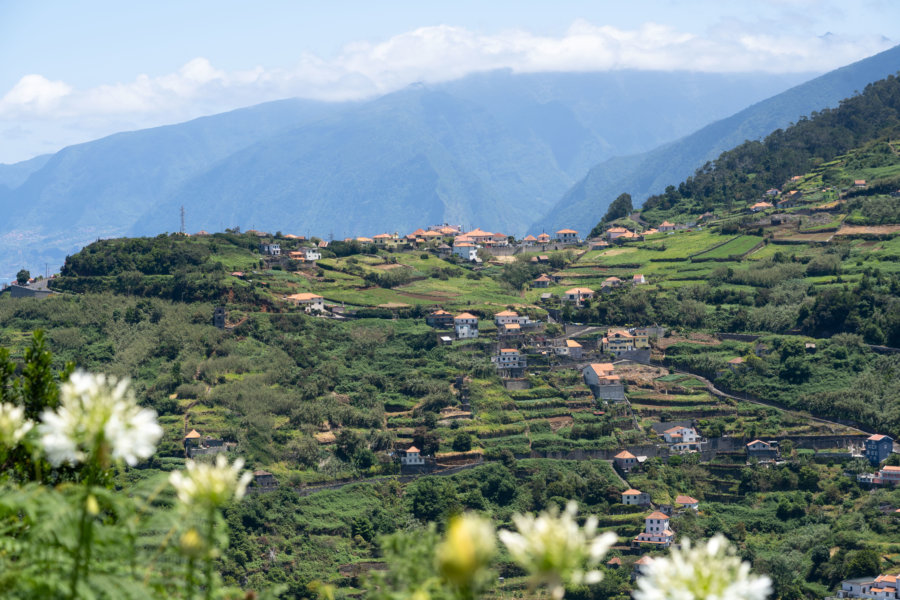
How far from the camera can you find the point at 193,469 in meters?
5.00

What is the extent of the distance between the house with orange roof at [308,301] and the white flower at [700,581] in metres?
60.0

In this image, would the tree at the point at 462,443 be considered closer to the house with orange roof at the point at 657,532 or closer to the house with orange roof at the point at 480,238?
the house with orange roof at the point at 657,532

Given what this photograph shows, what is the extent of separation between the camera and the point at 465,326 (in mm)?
60781

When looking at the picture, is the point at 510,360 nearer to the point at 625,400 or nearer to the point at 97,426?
the point at 625,400

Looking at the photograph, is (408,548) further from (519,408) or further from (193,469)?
(519,408)

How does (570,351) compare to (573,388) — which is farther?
(570,351)

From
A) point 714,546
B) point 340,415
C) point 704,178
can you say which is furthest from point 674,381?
point 714,546

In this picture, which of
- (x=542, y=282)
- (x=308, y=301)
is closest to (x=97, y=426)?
(x=308, y=301)

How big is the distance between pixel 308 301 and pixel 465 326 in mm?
10435

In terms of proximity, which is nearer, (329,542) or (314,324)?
(329,542)

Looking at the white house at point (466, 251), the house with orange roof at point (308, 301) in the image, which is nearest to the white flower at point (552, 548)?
the house with orange roof at point (308, 301)

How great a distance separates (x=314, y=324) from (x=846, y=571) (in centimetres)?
3389

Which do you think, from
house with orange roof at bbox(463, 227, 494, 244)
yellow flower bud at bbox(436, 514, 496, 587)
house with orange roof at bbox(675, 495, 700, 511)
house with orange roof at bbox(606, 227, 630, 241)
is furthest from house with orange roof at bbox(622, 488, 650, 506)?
house with orange roof at bbox(463, 227, 494, 244)

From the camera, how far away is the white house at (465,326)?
6050 centimetres
